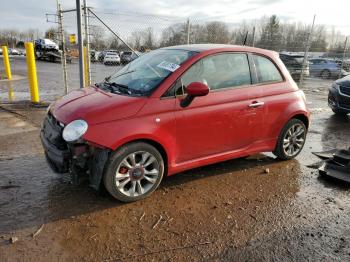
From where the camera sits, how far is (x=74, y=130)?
3.47 meters

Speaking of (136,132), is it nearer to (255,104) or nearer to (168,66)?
(168,66)

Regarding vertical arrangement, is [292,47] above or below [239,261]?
above

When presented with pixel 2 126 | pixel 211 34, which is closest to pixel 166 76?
pixel 2 126

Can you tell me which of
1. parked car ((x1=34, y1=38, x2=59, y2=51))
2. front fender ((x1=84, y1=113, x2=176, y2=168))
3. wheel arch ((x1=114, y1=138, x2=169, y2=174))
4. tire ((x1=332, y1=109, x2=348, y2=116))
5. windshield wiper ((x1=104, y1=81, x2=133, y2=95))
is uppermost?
parked car ((x1=34, y1=38, x2=59, y2=51))

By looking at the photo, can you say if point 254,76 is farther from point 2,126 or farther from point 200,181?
point 2,126

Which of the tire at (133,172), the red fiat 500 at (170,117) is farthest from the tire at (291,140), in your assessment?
the tire at (133,172)

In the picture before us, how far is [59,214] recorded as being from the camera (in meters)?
3.53

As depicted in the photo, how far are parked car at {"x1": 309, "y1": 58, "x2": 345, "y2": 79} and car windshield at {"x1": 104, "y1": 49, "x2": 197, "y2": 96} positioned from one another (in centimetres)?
1902

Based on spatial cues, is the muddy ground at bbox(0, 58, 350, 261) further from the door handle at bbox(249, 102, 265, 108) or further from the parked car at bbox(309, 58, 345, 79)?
the parked car at bbox(309, 58, 345, 79)

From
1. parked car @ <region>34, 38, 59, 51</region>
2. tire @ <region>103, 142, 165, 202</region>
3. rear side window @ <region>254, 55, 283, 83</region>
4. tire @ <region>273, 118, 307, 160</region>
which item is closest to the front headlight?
tire @ <region>103, 142, 165, 202</region>

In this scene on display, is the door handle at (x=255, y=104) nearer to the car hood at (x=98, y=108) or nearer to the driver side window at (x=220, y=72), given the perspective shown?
the driver side window at (x=220, y=72)

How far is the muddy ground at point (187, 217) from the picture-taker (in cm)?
298

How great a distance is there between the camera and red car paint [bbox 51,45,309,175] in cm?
357

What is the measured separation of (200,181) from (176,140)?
0.83 metres
